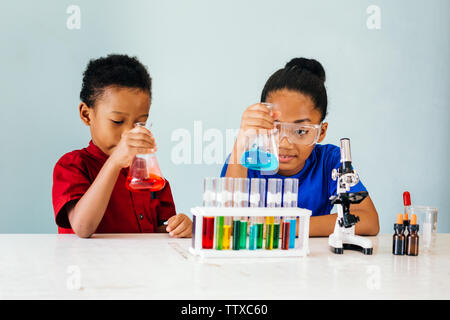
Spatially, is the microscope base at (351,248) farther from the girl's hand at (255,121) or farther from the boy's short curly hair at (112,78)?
the boy's short curly hair at (112,78)

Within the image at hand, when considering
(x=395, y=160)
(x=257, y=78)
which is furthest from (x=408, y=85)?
(x=257, y=78)

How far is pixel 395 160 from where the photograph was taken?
10.8ft

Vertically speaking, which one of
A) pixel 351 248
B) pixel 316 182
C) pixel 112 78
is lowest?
pixel 351 248

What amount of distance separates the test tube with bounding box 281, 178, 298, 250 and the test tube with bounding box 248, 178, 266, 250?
0.06m

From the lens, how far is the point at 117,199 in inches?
78.3

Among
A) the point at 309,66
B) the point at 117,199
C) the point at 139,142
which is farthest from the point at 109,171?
the point at 309,66

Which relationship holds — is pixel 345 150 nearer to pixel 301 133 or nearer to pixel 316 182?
pixel 301 133

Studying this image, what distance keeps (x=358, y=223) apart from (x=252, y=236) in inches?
24.5

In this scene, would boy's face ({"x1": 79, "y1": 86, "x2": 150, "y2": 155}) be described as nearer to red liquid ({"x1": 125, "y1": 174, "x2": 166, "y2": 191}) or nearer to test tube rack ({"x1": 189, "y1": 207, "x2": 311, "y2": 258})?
red liquid ({"x1": 125, "y1": 174, "x2": 166, "y2": 191})

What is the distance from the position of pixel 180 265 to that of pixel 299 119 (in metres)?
0.98

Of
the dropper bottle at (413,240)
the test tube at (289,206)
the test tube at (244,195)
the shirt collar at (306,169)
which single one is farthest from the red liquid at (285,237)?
the shirt collar at (306,169)

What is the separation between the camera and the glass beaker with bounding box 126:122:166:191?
1464 mm

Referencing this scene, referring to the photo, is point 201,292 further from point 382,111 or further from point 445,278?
point 382,111

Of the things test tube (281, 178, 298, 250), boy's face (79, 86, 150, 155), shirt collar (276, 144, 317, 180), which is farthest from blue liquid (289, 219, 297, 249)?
boy's face (79, 86, 150, 155)
